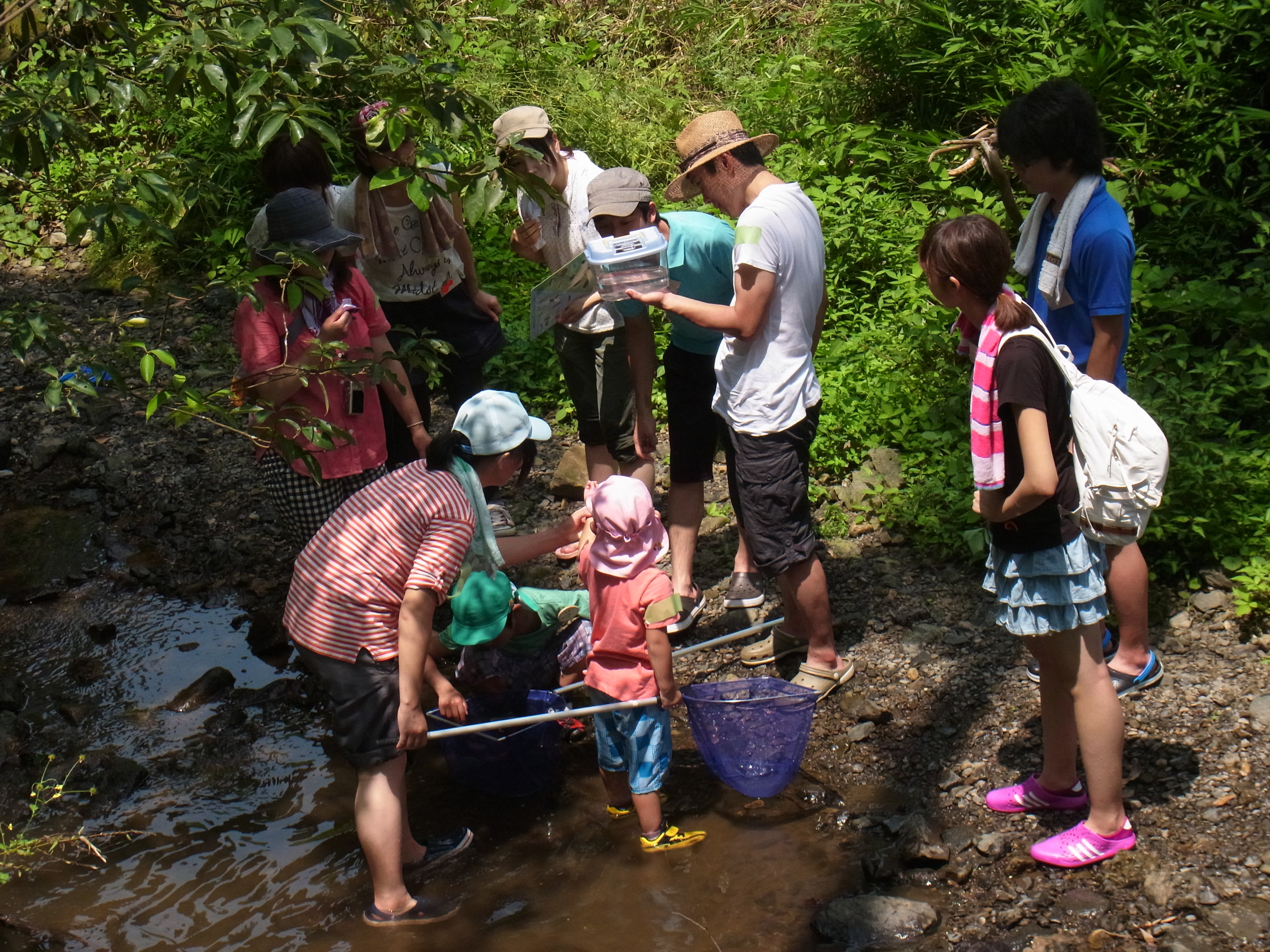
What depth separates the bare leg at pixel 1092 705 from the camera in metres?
3.03

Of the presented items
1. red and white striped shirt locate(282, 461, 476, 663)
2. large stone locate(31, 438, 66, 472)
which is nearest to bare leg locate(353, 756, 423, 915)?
red and white striped shirt locate(282, 461, 476, 663)

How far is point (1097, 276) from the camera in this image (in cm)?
343

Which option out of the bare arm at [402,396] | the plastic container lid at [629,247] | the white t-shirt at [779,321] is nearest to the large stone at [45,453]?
the bare arm at [402,396]

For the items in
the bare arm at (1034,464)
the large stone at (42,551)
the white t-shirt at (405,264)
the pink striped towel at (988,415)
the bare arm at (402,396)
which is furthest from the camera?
the large stone at (42,551)

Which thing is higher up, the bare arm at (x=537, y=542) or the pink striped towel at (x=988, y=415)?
the pink striped towel at (x=988, y=415)

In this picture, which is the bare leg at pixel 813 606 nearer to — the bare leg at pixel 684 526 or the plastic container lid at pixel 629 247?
the bare leg at pixel 684 526

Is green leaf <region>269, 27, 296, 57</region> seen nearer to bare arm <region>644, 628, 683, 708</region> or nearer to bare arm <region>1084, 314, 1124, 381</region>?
bare arm <region>644, 628, 683, 708</region>

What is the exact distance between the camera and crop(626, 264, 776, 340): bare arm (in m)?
3.69

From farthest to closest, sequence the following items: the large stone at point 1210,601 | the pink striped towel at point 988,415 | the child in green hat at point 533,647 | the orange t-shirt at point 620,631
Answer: the large stone at point 1210,601 < the child in green hat at point 533,647 < the orange t-shirt at point 620,631 < the pink striped towel at point 988,415

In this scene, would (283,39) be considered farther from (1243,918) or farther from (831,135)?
(831,135)

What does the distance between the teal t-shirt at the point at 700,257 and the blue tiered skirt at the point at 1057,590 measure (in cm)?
159

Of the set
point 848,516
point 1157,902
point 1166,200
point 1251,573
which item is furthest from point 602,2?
point 1157,902

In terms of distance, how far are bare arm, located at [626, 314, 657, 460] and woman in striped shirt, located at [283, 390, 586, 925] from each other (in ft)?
3.64

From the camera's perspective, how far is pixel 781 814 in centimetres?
377
